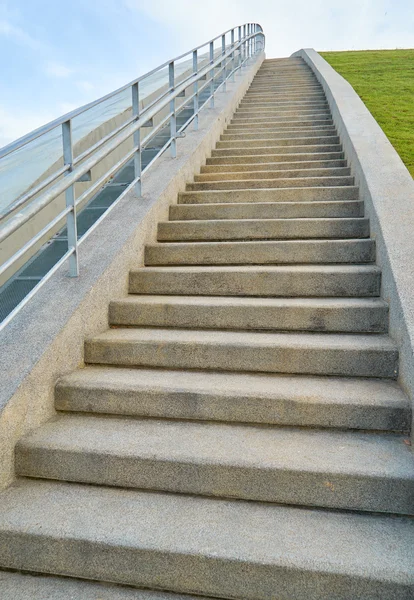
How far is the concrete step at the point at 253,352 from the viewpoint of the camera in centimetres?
316

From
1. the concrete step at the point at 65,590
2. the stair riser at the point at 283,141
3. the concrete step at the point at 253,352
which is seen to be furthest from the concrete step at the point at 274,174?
the concrete step at the point at 65,590

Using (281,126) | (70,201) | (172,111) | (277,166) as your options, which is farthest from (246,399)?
(281,126)

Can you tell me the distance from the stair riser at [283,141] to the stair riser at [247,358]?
489 centimetres

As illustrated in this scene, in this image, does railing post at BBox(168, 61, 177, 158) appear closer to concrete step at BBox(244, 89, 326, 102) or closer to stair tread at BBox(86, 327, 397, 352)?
stair tread at BBox(86, 327, 397, 352)

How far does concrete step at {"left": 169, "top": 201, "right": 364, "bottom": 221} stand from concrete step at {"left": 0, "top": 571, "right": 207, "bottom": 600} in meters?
3.51

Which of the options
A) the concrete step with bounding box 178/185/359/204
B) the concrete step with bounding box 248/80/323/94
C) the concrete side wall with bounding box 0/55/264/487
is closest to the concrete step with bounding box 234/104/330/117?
the concrete step with bounding box 248/80/323/94

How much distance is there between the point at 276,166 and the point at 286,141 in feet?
4.03

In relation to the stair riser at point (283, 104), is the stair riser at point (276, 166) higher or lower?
lower

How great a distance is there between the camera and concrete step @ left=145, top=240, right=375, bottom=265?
4.18 metres

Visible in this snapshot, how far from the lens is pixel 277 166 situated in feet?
21.1

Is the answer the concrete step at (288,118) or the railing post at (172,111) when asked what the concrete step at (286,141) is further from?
the railing post at (172,111)

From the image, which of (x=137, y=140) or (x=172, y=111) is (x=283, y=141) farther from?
(x=137, y=140)

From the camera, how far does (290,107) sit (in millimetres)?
9883

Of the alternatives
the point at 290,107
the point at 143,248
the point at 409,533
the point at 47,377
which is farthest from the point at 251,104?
the point at 409,533
